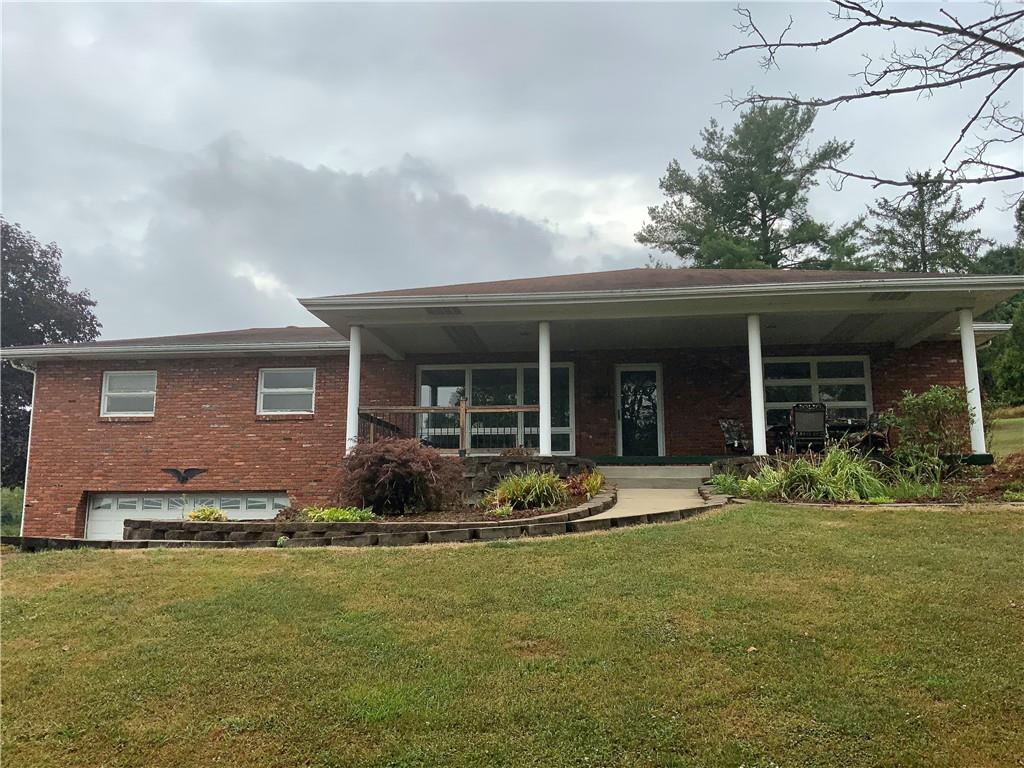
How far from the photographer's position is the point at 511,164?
1659cm

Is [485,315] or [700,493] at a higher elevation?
[485,315]

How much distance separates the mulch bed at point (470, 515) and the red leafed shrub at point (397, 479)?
17cm

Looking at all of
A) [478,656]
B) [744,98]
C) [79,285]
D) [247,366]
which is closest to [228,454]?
[247,366]

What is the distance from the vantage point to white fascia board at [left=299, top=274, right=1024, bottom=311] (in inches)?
388

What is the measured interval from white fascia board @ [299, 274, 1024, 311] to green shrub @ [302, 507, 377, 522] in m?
3.94

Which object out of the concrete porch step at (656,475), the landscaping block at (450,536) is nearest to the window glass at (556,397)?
the concrete porch step at (656,475)

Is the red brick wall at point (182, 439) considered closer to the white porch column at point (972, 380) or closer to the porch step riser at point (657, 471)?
the porch step riser at point (657, 471)

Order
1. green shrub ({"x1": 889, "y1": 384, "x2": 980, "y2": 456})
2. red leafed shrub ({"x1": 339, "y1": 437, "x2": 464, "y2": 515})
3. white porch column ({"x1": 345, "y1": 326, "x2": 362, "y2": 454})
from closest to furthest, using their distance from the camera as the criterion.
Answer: red leafed shrub ({"x1": 339, "y1": 437, "x2": 464, "y2": 515}) → green shrub ({"x1": 889, "y1": 384, "x2": 980, "y2": 456}) → white porch column ({"x1": 345, "y1": 326, "x2": 362, "y2": 454})

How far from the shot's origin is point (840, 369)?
1365 centimetres

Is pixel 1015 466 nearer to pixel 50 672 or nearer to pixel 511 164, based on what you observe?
pixel 50 672

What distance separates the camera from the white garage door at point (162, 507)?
13.3 meters

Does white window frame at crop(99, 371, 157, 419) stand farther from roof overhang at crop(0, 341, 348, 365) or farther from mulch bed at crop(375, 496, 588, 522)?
mulch bed at crop(375, 496, 588, 522)

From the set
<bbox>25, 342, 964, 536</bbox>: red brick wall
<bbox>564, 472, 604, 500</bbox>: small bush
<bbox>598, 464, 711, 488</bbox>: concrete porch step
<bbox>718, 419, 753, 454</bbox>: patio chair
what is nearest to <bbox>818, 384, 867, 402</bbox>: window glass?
<bbox>25, 342, 964, 536</bbox>: red brick wall

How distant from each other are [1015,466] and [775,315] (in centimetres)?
400
